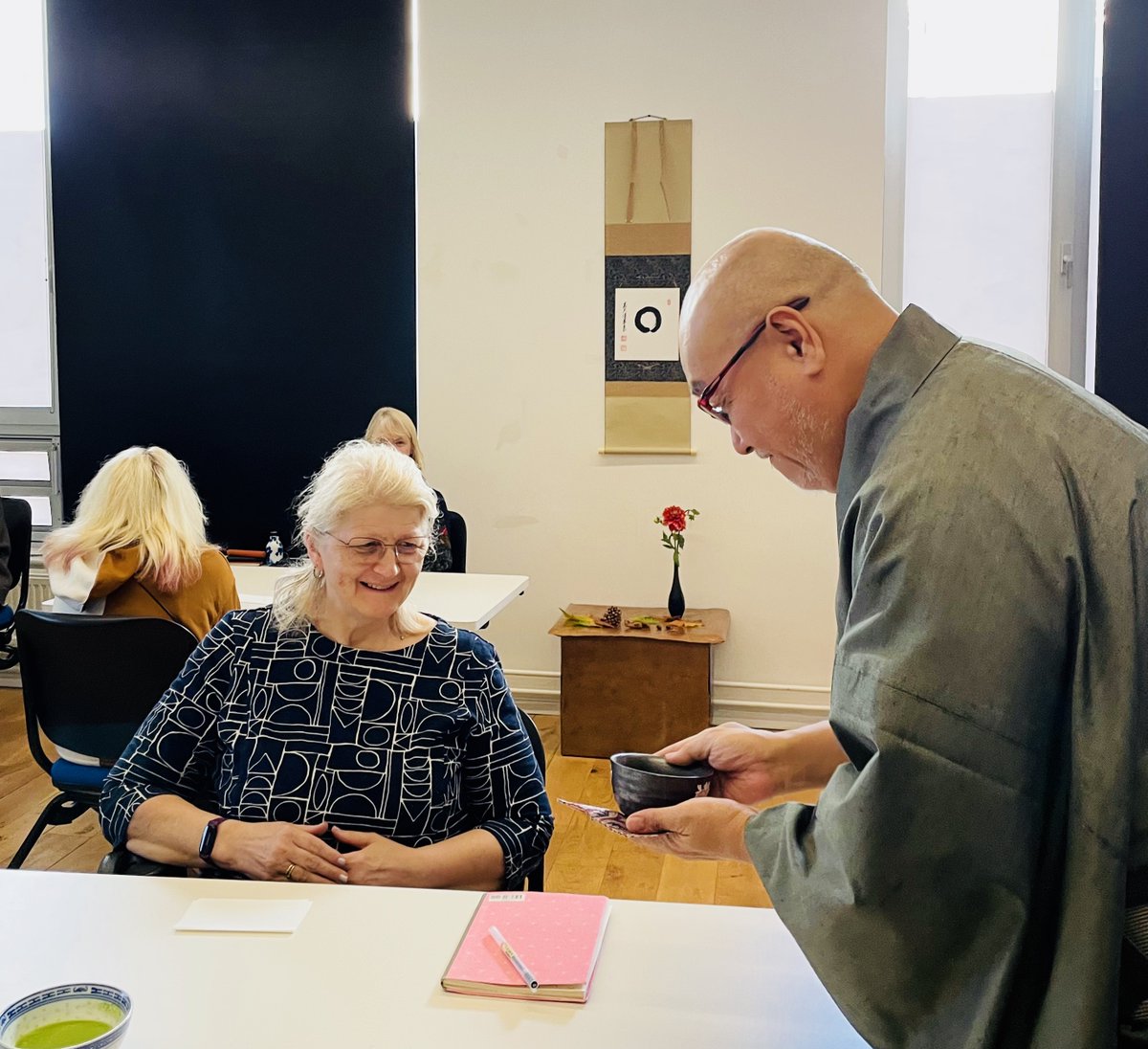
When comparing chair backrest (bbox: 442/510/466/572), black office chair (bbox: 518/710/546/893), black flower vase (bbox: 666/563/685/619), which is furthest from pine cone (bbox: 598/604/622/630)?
black office chair (bbox: 518/710/546/893)

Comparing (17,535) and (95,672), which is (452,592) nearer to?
(95,672)

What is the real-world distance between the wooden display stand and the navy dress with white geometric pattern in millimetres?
2487

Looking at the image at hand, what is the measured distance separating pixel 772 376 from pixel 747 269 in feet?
0.40

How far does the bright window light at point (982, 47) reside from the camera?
15.3ft

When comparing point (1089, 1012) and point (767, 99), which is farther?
point (767, 99)

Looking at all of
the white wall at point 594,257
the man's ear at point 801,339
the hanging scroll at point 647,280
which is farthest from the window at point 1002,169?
the man's ear at point 801,339

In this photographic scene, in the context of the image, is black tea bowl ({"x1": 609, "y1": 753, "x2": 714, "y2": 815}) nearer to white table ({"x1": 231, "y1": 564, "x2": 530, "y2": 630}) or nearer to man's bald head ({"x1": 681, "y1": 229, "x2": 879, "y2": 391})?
man's bald head ({"x1": 681, "y1": 229, "x2": 879, "y2": 391})

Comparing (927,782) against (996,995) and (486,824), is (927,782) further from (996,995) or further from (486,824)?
(486,824)

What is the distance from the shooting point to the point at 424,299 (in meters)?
5.07

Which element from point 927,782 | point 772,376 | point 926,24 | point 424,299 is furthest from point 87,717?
point 926,24

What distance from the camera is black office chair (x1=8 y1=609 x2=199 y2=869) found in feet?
8.38

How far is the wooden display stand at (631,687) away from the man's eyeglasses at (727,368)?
3.09 metres

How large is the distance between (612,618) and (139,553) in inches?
84.1

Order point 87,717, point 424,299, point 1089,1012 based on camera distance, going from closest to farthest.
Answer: point 1089,1012
point 87,717
point 424,299
